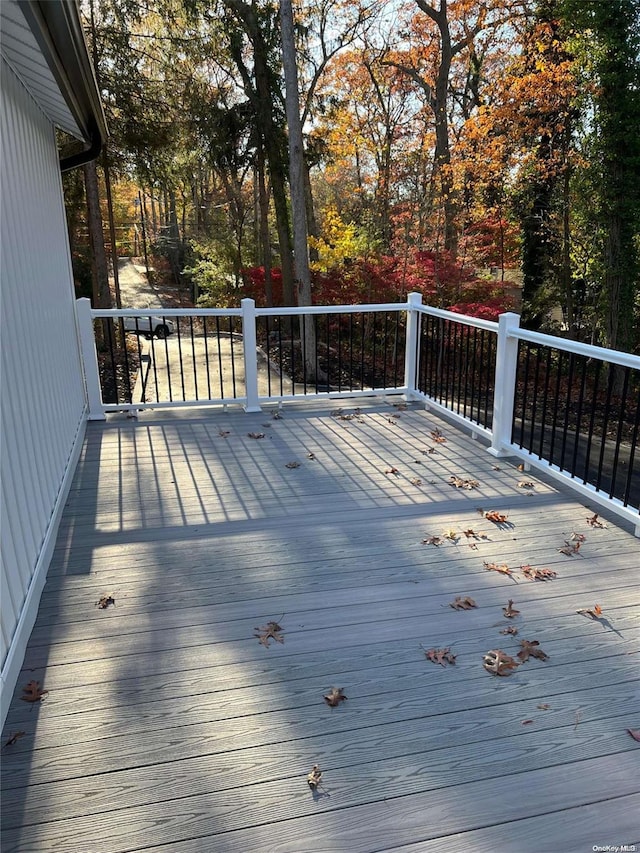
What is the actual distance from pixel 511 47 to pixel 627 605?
14421 millimetres

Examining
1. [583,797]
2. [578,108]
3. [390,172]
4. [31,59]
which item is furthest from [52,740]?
[390,172]

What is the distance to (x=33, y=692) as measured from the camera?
2.14 metres

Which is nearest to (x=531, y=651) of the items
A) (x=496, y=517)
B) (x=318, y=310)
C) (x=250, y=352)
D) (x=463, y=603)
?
(x=463, y=603)

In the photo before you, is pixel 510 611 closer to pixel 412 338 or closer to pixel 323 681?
pixel 323 681

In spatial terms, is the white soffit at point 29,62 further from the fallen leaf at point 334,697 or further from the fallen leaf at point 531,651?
the fallen leaf at point 531,651

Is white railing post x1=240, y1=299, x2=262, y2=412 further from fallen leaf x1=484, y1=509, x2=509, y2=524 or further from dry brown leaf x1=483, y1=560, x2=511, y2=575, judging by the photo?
dry brown leaf x1=483, y1=560, x2=511, y2=575

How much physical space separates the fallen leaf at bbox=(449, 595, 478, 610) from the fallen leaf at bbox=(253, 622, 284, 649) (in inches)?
30.6

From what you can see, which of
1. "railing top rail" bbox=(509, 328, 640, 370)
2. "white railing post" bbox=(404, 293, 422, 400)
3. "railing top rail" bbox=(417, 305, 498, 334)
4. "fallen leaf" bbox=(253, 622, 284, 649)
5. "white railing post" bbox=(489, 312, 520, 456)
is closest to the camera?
"fallen leaf" bbox=(253, 622, 284, 649)

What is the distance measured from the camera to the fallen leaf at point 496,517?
349 centimetres

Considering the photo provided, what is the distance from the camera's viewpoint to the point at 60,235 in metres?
4.70

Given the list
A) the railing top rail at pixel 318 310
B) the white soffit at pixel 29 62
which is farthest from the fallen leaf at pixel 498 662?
the railing top rail at pixel 318 310

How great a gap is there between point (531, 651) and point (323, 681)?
2.71 feet

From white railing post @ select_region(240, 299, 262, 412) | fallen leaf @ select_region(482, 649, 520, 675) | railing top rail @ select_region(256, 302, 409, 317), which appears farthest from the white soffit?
fallen leaf @ select_region(482, 649, 520, 675)

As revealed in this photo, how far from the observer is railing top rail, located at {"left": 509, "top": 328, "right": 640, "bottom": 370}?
3080 mm
